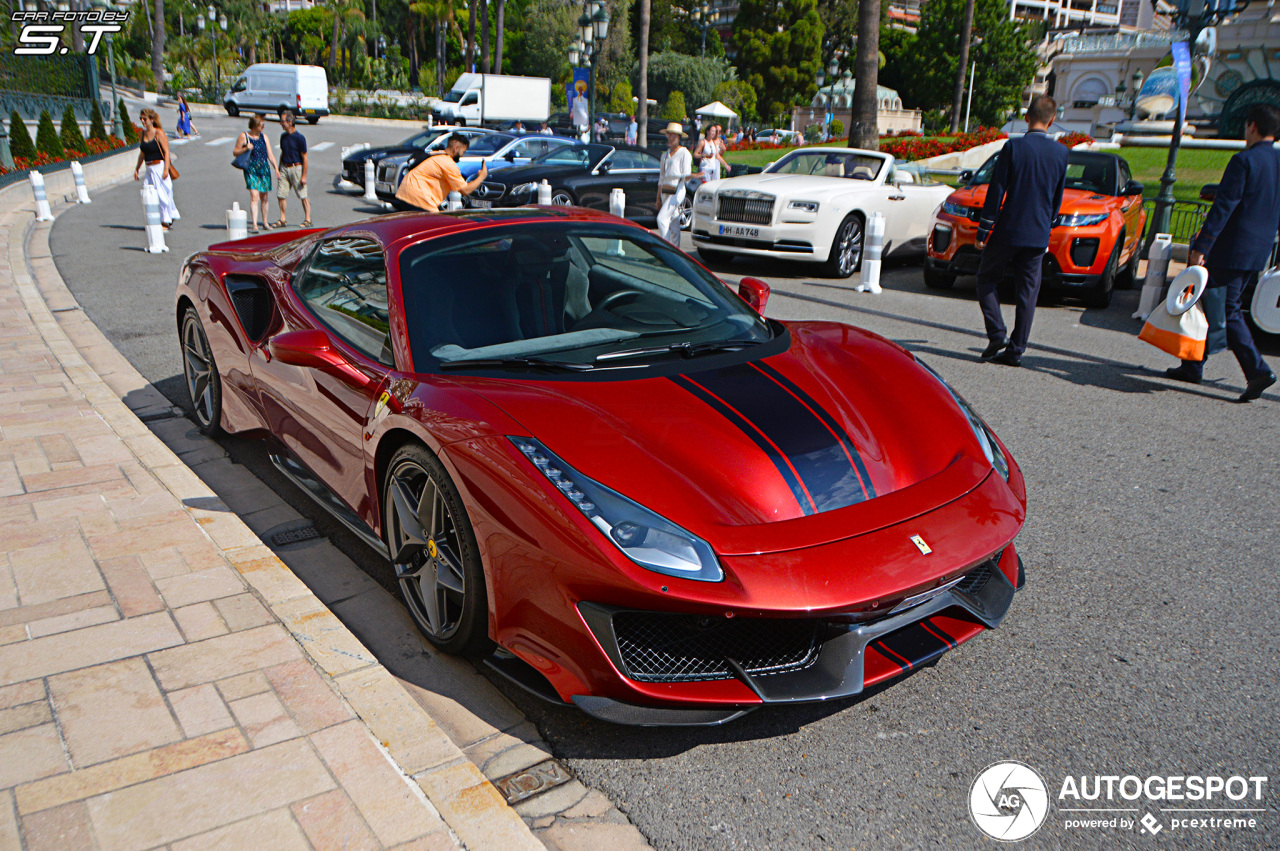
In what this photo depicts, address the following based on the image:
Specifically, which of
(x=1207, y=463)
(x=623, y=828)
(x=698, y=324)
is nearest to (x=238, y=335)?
(x=698, y=324)

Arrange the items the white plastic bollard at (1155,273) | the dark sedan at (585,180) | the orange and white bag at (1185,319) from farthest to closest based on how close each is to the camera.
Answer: the dark sedan at (585,180), the white plastic bollard at (1155,273), the orange and white bag at (1185,319)

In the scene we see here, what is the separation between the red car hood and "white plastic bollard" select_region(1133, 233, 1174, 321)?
24.0 feet

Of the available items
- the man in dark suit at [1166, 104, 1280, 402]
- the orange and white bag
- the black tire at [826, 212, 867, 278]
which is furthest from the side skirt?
the black tire at [826, 212, 867, 278]

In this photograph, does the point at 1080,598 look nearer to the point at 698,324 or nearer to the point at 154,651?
the point at 698,324

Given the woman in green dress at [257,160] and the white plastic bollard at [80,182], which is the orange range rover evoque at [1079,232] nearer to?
the woman in green dress at [257,160]

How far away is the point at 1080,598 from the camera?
371cm

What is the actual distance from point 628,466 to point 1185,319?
556 centimetres

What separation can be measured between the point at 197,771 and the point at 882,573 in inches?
75.6

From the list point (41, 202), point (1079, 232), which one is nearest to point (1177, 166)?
point (1079, 232)

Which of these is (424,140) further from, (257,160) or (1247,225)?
(1247,225)

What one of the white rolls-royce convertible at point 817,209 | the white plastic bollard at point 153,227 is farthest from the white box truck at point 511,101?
the white rolls-royce convertible at point 817,209

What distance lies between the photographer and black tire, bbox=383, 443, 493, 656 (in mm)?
2941

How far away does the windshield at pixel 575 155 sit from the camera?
54.6 ft

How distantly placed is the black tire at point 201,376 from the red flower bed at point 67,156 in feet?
56.8
